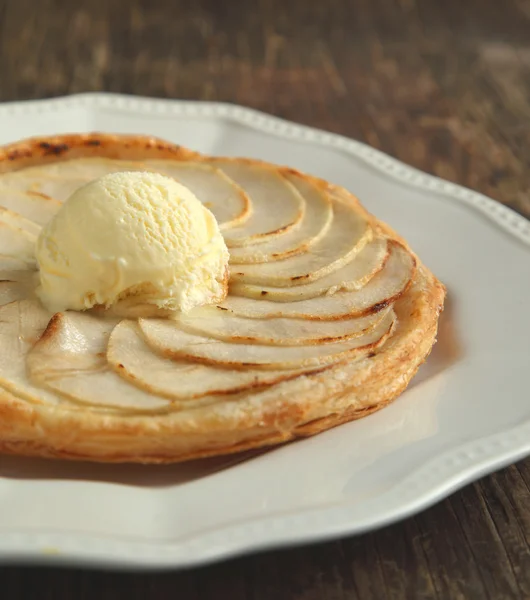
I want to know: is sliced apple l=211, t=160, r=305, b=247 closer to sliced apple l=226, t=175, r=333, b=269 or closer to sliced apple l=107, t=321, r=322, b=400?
sliced apple l=226, t=175, r=333, b=269

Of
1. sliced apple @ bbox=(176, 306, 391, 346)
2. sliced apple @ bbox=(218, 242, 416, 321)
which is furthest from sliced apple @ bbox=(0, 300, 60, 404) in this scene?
sliced apple @ bbox=(218, 242, 416, 321)

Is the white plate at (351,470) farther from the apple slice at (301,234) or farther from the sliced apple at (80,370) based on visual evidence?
the apple slice at (301,234)

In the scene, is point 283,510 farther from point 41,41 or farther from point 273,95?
point 41,41

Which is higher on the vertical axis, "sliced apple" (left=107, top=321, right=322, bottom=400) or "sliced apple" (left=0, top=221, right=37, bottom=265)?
"sliced apple" (left=107, top=321, right=322, bottom=400)

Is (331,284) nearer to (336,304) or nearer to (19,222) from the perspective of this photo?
(336,304)

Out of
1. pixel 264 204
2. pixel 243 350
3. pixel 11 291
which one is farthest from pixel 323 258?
pixel 11 291

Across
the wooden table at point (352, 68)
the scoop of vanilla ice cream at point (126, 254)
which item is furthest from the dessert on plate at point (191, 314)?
the wooden table at point (352, 68)
